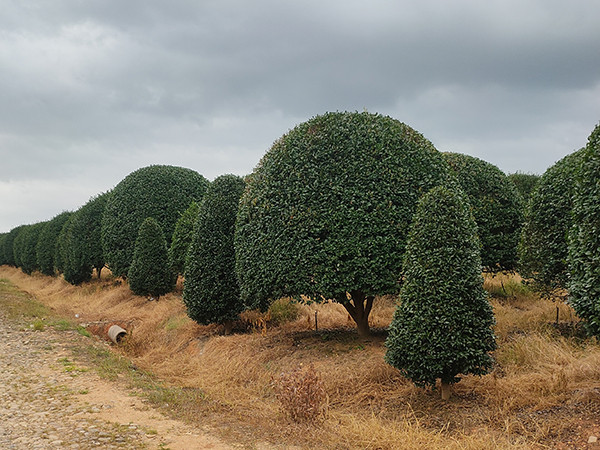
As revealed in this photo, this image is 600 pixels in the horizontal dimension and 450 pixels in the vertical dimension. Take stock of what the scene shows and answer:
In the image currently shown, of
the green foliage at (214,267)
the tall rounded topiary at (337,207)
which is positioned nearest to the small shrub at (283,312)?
the green foliage at (214,267)

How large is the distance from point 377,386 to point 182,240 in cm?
Answer: 1106

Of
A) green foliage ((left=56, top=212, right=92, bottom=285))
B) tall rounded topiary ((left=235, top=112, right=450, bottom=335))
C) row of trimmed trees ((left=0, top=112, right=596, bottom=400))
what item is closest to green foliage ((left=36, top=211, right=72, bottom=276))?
green foliage ((left=56, top=212, right=92, bottom=285))

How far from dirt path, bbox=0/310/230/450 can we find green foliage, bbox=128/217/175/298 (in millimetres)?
6581

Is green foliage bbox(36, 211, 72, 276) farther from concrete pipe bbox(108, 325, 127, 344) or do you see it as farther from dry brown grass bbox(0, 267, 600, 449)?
dry brown grass bbox(0, 267, 600, 449)

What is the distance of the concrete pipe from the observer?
40.8 ft

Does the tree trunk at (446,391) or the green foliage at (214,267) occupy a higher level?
the green foliage at (214,267)

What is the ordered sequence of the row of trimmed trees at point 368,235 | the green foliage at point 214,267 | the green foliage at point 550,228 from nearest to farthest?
the row of trimmed trees at point 368,235
the green foliage at point 550,228
the green foliage at point 214,267

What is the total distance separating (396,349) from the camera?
6312 millimetres

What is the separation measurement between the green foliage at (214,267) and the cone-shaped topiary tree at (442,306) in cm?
536

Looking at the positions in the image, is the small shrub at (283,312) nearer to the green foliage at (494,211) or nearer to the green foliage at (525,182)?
the green foliage at (494,211)

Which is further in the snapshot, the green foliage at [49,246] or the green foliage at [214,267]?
the green foliage at [49,246]

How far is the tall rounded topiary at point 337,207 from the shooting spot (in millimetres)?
8180

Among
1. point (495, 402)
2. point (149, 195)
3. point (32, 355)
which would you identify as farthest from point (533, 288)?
point (149, 195)

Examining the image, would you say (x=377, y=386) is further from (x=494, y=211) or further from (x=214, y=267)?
(x=494, y=211)
